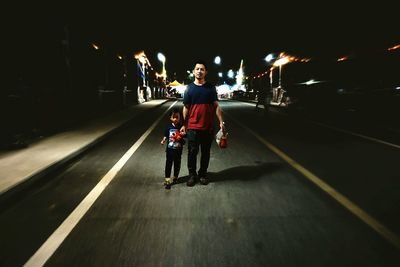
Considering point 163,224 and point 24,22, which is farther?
point 24,22

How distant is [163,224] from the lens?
498 centimetres

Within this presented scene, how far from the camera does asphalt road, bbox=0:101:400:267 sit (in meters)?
4.03

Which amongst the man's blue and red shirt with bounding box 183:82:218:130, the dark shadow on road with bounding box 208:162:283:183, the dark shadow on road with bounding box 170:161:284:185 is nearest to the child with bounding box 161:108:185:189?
the man's blue and red shirt with bounding box 183:82:218:130

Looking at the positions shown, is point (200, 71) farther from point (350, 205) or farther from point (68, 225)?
point (68, 225)

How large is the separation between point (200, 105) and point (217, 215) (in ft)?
6.98

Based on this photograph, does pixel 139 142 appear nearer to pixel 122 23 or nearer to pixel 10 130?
pixel 10 130

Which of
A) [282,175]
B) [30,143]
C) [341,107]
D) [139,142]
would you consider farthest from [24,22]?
[341,107]

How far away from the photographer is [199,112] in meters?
6.87

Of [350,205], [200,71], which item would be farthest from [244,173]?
[350,205]

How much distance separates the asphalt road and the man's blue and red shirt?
1.01 m

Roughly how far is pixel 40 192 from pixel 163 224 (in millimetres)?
2581

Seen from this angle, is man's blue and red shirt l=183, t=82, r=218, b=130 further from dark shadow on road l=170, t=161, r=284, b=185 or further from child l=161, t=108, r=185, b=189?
dark shadow on road l=170, t=161, r=284, b=185

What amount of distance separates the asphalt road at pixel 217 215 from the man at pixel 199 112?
0.63 meters

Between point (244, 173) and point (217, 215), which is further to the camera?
point (244, 173)
